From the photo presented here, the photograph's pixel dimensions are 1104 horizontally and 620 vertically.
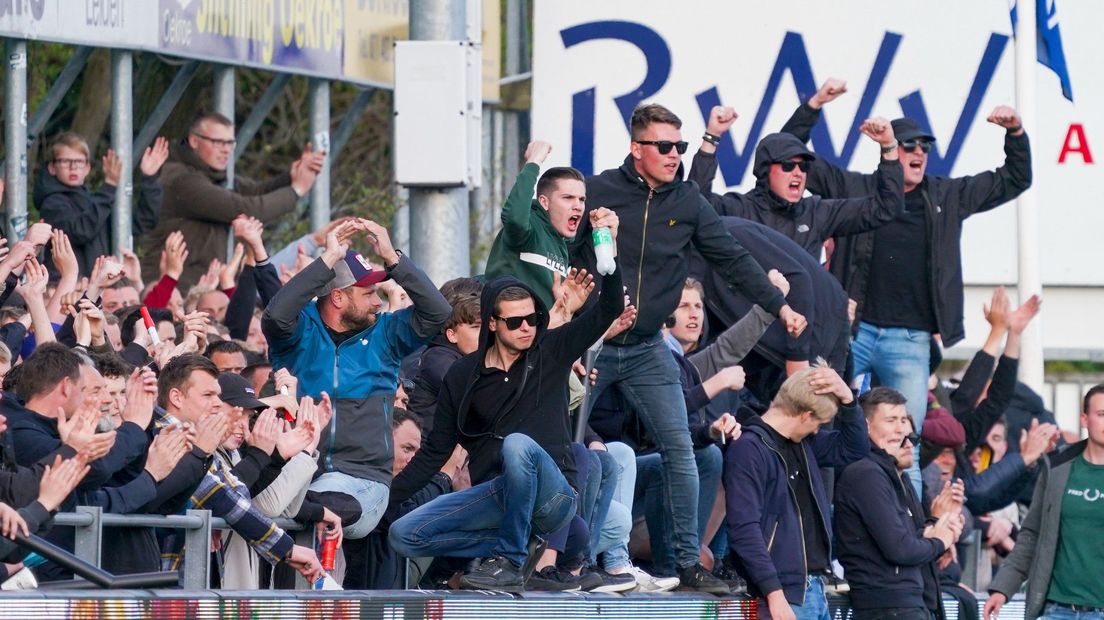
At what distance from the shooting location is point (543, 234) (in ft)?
30.8

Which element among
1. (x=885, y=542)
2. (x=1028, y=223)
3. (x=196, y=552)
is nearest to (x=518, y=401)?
(x=196, y=552)

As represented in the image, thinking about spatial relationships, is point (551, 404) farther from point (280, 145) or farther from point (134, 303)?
point (280, 145)

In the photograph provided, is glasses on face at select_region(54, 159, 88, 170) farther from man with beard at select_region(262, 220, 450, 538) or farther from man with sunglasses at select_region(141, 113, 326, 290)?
man with beard at select_region(262, 220, 450, 538)

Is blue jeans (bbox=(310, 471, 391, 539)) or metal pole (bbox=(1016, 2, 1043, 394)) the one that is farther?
metal pole (bbox=(1016, 2, 1043, 394))

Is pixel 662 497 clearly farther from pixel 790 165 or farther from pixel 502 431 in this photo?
pixel 790 165

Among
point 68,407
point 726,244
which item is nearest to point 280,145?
point 726,244

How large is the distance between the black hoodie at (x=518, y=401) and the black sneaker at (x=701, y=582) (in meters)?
1.11

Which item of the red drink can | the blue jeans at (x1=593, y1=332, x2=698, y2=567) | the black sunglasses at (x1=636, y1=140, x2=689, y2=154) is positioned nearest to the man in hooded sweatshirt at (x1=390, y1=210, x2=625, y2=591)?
the red drink can

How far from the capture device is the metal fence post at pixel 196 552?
7.81 meters

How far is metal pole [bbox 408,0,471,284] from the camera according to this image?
35.8ft

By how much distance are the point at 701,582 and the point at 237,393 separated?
2235 mm

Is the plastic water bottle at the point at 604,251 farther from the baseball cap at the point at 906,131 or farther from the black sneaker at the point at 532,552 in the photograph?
the baseball cap at the point at 906,131

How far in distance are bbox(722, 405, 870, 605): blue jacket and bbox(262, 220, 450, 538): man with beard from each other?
5.09 feet

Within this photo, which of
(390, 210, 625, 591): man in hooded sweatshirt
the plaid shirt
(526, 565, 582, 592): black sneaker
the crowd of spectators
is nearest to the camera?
the plaid shirt
